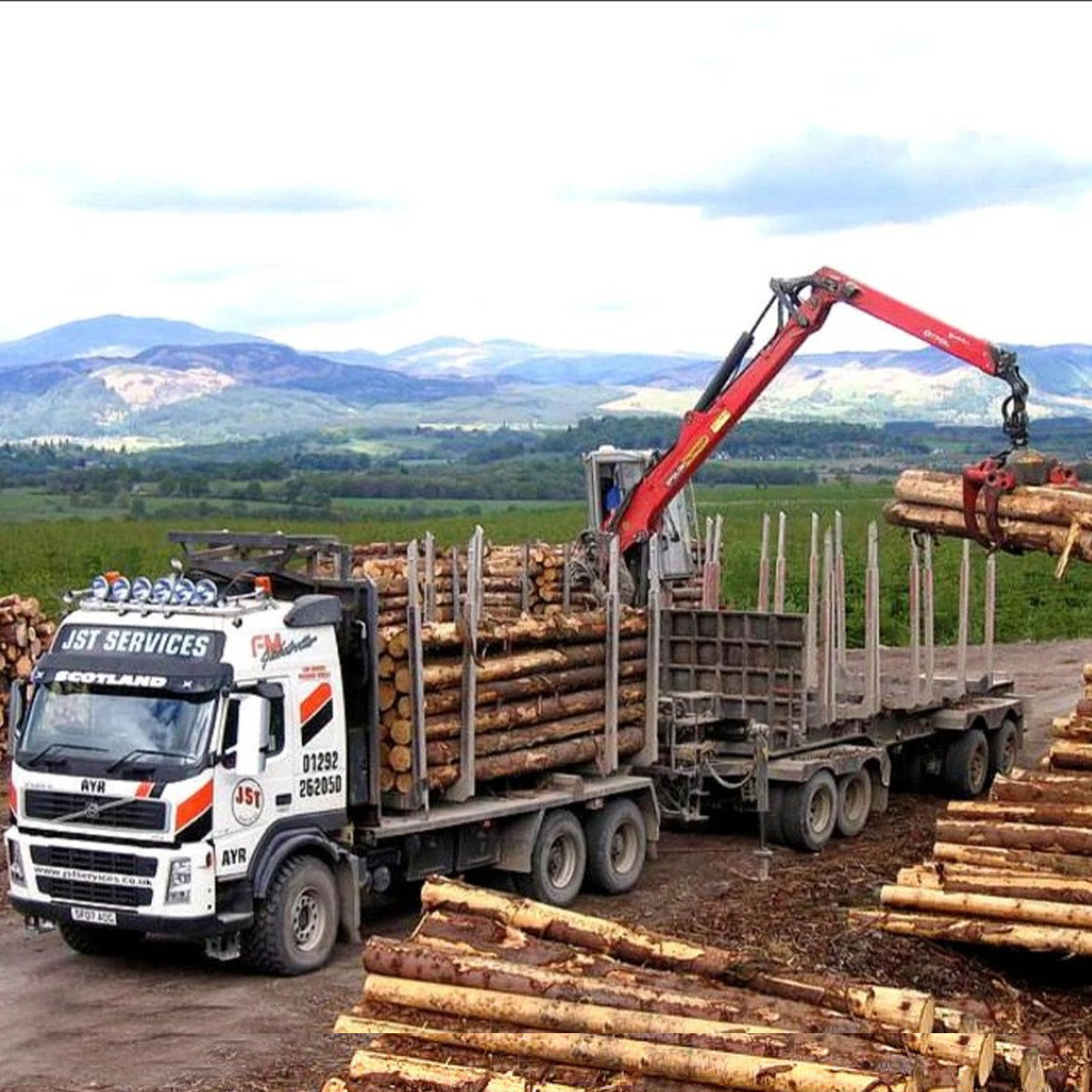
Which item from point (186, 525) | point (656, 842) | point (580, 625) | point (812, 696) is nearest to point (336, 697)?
point (580, 625)

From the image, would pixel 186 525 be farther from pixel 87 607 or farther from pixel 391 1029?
pixel 391 1029

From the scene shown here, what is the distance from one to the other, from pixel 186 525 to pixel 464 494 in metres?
37.4

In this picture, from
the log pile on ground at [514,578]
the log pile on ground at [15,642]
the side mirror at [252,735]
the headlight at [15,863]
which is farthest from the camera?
the log pile on ground at [15,642]

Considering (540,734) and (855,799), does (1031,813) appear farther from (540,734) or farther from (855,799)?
(855,799)

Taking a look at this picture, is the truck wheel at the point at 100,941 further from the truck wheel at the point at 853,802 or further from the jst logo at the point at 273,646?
the truck wheel at the point at 853,802

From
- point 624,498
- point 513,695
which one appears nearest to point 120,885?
point 513,695

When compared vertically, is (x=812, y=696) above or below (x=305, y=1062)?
above

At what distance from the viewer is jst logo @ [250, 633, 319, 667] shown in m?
14.6

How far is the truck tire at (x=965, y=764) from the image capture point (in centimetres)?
2283

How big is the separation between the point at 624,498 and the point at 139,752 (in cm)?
894

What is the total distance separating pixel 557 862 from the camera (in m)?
17.5

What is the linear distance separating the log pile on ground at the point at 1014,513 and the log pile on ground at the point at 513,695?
4.49m

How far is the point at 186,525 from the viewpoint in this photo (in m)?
74.1

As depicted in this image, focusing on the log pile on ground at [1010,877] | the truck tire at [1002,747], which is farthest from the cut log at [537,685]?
the truck tire at [1002,747]
